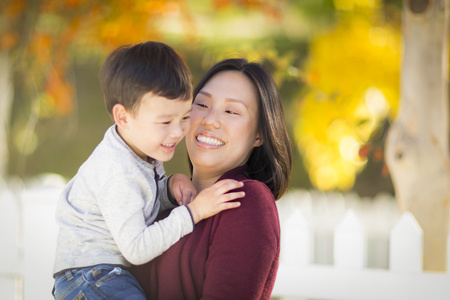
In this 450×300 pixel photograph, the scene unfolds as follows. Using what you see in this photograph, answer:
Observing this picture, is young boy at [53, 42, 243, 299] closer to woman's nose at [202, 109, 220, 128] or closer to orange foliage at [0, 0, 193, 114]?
woman's nose at [202, 109, 220, 128]

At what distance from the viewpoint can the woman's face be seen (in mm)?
2033

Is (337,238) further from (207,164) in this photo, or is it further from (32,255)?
(32,255)

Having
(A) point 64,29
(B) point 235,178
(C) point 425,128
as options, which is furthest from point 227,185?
(A) point 64,29

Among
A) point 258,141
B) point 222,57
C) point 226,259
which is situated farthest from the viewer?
point 222,57

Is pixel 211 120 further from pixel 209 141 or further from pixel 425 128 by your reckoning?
pixel 425 128

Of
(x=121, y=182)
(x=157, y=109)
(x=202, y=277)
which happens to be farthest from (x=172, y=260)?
(x=157, y=109)

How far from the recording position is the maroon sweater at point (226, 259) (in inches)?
63.2

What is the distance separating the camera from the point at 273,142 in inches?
81.2

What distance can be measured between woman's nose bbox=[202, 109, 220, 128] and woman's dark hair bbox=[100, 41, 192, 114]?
21cm

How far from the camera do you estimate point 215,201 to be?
173 centimetres

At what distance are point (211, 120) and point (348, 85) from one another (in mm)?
4361

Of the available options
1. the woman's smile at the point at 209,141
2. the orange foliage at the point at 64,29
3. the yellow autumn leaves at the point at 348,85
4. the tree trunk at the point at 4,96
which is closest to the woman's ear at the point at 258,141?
the woman's smile at the point at 209,141

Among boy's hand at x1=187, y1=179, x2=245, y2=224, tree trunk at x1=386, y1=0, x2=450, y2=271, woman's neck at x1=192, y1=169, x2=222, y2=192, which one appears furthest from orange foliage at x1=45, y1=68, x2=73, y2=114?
boy's hand at x1=187, y1=179, x2=245, y2=224

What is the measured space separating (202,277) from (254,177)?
20.3 inches
